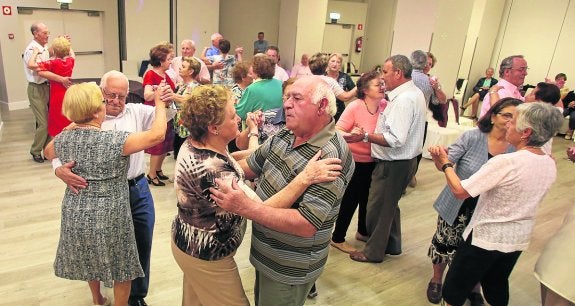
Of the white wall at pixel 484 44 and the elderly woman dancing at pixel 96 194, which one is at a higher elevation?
the white wall at pixel 484 44

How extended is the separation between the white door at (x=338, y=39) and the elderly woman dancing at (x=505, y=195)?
1095 cm

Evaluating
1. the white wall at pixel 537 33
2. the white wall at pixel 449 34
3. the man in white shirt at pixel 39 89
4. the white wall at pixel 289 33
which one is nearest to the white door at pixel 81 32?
the man in white shirt at pixel 39 89

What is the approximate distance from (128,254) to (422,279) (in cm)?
230

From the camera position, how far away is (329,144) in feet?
5.56

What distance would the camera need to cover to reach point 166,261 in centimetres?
317

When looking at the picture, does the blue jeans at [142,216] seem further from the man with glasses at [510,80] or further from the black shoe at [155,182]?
the man with glasses at [510,80]

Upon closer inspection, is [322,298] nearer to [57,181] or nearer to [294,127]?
[294,127]

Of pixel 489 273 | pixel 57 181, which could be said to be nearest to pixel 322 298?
pixel 489 273

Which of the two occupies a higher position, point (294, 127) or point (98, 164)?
point (294, 127)

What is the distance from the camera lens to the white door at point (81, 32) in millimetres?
7889

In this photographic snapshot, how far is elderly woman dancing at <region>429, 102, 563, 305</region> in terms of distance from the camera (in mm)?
1979

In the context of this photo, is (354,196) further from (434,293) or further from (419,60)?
(419,60)

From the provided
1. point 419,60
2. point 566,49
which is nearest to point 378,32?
point 566,49

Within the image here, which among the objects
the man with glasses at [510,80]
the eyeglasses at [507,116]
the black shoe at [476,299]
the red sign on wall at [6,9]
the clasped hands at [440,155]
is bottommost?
the black shoe at [476,299]
